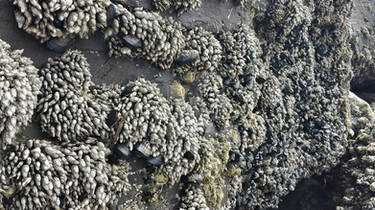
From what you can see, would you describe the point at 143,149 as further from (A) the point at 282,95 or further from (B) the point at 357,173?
(B) the point at 357,173

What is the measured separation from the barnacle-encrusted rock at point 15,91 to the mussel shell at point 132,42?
146cm

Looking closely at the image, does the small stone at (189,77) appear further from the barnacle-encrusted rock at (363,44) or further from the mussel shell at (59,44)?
the barnacle-encrusted rock at (363,44)

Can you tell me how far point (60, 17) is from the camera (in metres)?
4.69

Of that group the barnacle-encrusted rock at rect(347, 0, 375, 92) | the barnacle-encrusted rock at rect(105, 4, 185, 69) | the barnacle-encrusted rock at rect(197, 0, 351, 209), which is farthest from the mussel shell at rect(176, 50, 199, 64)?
the barnacle-encrusted rock at rect(347, 0, 375, 92)

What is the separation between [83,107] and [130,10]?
175 centimetres

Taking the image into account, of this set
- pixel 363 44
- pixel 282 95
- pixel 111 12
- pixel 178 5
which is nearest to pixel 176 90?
pixel 178 5

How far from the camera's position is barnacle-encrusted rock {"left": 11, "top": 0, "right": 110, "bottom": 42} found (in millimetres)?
4520

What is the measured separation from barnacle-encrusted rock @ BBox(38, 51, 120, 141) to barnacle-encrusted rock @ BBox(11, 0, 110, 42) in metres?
0.39

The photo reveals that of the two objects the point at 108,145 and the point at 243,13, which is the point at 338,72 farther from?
the point at 108,145

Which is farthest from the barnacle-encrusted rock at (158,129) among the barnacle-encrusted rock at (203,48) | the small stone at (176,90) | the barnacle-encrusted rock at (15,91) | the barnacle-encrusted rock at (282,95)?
the barnacle-encrusted rock at (15,91)

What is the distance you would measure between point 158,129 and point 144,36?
1526 millimetres

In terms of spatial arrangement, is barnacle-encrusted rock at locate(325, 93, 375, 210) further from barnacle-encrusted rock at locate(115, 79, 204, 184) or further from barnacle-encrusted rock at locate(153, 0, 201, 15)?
barnacle-encrusted rock at locate(153, 0, 201, 15)

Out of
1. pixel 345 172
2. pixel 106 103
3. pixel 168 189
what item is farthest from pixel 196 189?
pixel 345 172

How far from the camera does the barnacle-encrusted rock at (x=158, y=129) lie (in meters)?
5.16
